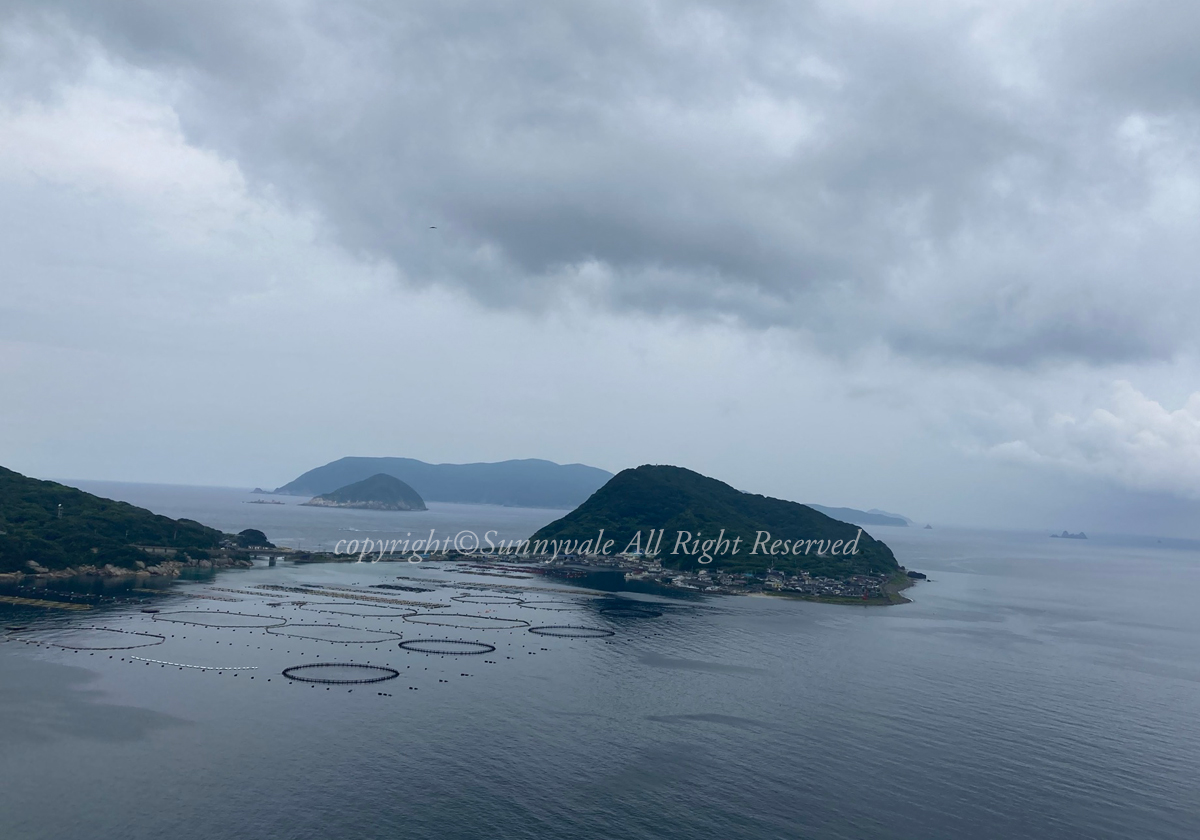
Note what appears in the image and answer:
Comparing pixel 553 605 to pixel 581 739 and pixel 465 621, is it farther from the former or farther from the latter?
pixel 581 739

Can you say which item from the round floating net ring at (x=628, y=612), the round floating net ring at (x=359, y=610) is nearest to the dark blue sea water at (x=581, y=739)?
the round floating net ring at (x=359, y=610)

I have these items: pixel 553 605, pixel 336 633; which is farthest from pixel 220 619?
pixel 553 605

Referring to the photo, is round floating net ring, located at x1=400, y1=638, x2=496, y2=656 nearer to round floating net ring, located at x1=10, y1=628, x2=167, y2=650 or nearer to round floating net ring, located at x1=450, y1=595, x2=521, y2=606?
round floating net ring, located at x1=10, y1=628, x2=167, y2=650

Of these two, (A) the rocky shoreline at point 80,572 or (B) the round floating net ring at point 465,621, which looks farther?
(A) the rocky shoreline at point 80,572

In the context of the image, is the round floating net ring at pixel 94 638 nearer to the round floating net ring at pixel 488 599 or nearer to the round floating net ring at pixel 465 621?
the round floating net ring at pixel 465 621

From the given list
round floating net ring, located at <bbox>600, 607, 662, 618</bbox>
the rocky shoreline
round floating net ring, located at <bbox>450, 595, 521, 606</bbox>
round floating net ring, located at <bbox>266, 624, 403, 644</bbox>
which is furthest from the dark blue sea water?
the rocky shoreline

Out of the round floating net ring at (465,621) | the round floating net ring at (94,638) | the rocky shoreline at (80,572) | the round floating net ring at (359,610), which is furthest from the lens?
the rocky shoreline at (80,572)

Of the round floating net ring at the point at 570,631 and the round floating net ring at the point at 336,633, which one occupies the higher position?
the round floating net ring at the point at 570,631
